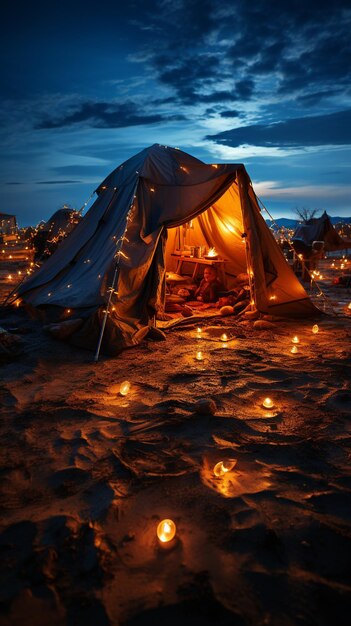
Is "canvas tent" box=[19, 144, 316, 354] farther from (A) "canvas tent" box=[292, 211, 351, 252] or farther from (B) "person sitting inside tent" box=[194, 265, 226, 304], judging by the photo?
(A) "canvas tent" box=[292, 211, 351, 252]

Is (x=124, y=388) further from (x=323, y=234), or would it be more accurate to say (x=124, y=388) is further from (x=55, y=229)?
(x=323, y=234)

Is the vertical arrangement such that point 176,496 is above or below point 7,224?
below

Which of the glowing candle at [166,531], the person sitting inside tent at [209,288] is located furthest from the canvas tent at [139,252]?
the glowing candle at [166,531]

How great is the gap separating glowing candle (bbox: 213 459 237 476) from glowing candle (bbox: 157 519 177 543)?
2.08 ft

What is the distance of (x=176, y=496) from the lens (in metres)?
2.43

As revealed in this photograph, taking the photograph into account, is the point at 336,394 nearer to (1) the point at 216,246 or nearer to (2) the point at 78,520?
(2) the point at 78,520

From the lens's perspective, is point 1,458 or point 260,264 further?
point 260,264

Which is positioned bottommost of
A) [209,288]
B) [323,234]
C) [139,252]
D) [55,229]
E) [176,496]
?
[176,496]

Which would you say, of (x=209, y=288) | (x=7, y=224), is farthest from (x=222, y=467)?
(x=7, y=224)

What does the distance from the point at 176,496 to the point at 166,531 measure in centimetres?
36

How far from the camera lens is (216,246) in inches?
362

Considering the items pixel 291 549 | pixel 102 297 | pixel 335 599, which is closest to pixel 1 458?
pixel 291 549

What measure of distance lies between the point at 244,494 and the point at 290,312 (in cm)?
498

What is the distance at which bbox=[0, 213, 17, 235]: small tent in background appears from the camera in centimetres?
3761
